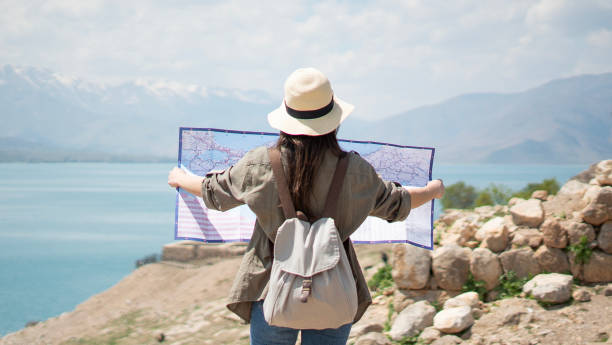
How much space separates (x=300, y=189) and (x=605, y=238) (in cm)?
428

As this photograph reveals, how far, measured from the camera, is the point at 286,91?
6.81 feet

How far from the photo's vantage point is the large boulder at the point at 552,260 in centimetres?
513

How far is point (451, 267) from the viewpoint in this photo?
17.6 feet

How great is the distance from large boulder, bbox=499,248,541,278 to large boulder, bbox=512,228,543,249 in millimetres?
70

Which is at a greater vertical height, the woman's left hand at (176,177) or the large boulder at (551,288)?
the woman's left hand at (176,177)

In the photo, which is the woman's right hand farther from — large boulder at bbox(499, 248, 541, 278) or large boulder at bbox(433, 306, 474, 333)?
large boulder at bbox(499, 248, 541, 278)

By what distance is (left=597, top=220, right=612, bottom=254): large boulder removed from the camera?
16.3 ft

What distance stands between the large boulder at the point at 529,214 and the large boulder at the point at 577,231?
322 millimetres

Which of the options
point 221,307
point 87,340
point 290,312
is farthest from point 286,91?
point 87,340

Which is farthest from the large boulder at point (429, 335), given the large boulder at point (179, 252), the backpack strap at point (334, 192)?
the large boulder at point (179, 252)

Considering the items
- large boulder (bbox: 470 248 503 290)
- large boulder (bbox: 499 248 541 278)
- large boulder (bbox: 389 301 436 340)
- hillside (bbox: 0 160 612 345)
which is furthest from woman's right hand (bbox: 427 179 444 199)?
large boulder (bbox: 499 248 541 278)

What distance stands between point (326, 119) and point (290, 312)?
0.73 meters

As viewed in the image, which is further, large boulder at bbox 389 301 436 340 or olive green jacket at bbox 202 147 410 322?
large boulder at bbox 389 301 436 340

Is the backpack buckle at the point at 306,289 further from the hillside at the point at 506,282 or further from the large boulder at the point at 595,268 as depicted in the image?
the large boulder at the point at 595,268
